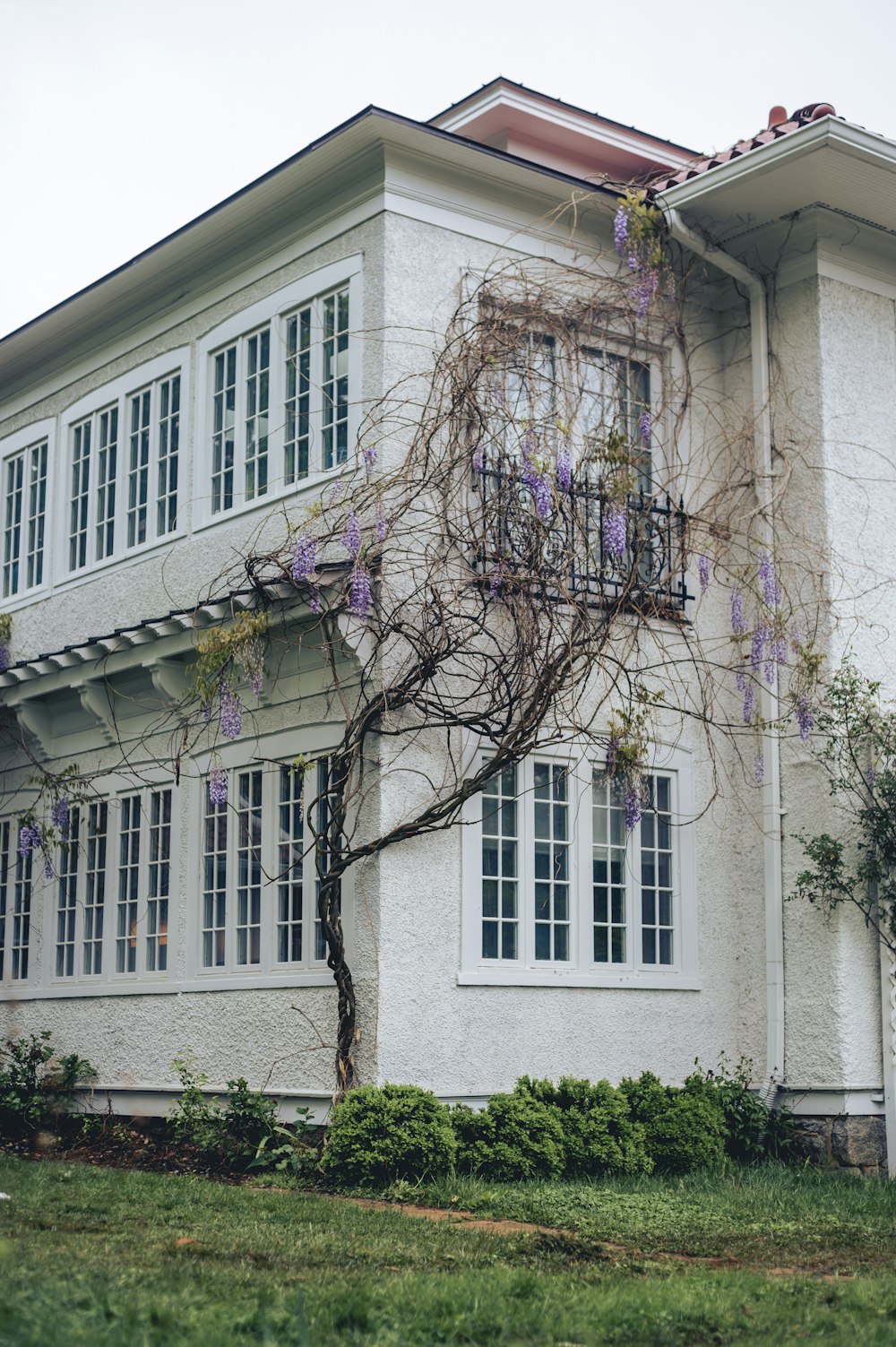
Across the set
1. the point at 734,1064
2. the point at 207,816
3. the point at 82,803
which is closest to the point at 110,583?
the point at 82,803

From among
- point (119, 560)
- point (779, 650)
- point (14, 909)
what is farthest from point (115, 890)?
point (779, 650)

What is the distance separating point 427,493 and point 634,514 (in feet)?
5.88

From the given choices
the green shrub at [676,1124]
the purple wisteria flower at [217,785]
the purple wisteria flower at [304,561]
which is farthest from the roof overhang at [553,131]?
the green shrub at [676,1124]

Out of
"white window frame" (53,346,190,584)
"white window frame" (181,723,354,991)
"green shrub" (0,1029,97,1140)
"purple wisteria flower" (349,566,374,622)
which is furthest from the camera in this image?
"white window frame" (53,346,190,584)

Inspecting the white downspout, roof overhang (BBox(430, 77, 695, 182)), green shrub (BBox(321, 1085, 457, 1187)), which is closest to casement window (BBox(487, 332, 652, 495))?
the white downspout

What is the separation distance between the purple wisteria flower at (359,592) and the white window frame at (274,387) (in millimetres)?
1146

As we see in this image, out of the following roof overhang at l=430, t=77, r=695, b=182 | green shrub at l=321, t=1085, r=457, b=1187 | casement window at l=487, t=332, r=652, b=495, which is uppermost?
roof overhang at l=430, t=77, r=695, b=182

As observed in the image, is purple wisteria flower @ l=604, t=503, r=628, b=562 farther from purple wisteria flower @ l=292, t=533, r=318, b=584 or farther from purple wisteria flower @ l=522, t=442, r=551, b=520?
purple wisteria flower @ l=292, t=533, r=318, b=584

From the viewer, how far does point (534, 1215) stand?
8.45 metres

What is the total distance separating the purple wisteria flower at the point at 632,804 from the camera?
11.4 meters

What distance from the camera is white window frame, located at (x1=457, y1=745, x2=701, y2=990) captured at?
10977mm

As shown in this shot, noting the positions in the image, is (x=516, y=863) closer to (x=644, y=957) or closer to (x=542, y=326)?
(x=644, y=957)

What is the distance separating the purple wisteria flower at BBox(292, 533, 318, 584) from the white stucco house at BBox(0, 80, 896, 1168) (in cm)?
34

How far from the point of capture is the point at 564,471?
1148cm
